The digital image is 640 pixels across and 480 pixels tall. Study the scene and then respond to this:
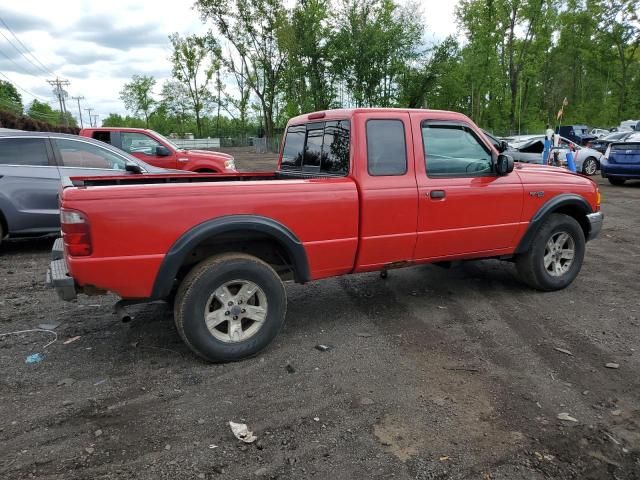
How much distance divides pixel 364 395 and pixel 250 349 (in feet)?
3.28

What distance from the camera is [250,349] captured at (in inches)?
146

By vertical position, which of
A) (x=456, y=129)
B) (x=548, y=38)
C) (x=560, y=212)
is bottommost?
(x=560, y=212)

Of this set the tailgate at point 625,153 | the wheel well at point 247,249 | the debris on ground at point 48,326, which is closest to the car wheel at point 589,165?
the tailgate at point 625,153

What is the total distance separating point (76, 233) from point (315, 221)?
173 centimetres

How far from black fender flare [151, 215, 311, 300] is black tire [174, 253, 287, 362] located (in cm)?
15

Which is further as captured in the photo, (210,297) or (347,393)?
(210,297)

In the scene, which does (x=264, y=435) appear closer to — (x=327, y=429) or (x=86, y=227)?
(x=327, y=429)

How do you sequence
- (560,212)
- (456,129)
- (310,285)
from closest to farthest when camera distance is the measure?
1. (456,129)
2. (560,212)
3. (310,285)

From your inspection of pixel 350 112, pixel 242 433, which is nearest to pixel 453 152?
pixel 350 112

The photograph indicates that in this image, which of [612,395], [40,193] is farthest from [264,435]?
[40,193]

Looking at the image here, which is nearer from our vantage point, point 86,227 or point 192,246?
point 86,227

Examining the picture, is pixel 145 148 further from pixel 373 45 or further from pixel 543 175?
pixel 373 45

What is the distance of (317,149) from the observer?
462 centimetres

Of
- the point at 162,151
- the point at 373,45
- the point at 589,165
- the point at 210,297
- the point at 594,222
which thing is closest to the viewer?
the point at 210,297
